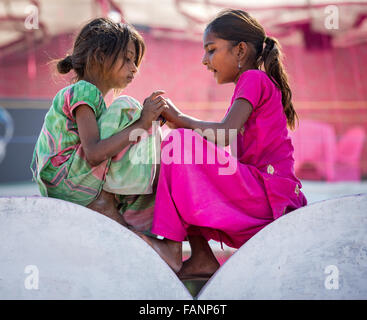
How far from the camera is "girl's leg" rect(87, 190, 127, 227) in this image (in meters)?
1.34

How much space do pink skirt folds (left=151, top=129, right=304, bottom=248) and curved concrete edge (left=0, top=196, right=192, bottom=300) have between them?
0.62ft

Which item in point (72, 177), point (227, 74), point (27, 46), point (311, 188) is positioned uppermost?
point (27, 46)

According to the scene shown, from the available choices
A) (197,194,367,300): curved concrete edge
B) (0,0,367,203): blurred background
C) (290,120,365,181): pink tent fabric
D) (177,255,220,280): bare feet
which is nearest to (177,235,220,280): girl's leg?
(177,255,220,280): bare feet

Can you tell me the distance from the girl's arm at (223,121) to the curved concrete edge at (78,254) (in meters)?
0.41

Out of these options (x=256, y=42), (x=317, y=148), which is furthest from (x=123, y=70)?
(x=317, y=148)

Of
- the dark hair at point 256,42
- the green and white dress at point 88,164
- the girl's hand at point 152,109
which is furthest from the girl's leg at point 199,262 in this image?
the dark hair at point 256,42

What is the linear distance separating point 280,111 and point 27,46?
5.58 meters

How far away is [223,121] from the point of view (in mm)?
1357

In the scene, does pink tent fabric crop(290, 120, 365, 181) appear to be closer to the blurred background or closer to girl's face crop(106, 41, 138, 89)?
the blurred background

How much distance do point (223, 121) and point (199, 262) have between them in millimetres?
400

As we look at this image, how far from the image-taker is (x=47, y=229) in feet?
3.58

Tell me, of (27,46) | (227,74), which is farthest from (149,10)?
(227,74)

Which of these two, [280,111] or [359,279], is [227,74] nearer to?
[280,111]

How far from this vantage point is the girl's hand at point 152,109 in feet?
4.33
